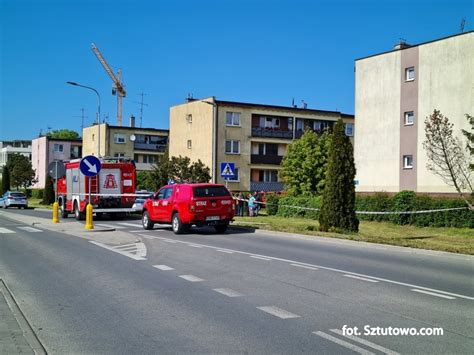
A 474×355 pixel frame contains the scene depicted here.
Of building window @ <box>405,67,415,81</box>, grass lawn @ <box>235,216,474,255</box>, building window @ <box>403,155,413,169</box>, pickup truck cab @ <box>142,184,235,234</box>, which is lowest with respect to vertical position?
grass lawn @ <box>235,216,474,255</box>

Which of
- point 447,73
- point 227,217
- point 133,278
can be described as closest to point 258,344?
Result: point 133,278

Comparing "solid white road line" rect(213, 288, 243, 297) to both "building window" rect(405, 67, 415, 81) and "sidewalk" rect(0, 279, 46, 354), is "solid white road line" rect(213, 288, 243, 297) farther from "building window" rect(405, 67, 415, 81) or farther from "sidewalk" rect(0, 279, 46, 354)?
"building window" rect(405, 67, 415, 81)

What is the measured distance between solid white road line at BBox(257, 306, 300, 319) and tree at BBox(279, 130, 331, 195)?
40.6 meters

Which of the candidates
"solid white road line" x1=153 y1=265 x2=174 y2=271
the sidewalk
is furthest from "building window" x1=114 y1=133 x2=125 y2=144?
the sidewalk

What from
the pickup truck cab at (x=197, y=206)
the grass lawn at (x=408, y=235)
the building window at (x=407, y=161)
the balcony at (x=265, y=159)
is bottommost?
the grass lawn at (x=408, y=235)

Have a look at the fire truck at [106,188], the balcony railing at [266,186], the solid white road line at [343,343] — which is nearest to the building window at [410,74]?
the fire truck at [106,188]

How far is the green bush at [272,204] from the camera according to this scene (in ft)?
119

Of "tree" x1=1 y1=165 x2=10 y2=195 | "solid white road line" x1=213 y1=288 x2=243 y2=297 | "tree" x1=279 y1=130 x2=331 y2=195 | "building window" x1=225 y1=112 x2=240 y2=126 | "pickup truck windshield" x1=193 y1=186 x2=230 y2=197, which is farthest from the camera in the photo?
"tree" x1=1 y1=165 x2=10 y2=195

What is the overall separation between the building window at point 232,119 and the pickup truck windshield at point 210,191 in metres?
36.1

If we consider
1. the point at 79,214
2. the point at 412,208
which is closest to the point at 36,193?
the point at 79,214

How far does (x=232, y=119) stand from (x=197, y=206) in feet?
123

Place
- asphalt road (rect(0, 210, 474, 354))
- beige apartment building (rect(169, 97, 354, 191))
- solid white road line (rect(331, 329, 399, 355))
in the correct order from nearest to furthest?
solid white road line (rect(331, 329, 399, 355)) → asphalt road (rect(0, 210, 474, 354)) → beige apartment building (rect(169, 97, 354, 191))

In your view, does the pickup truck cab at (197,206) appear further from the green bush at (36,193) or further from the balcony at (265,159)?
the green bush at (36,193)

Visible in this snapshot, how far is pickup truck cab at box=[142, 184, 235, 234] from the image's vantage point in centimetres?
2003
